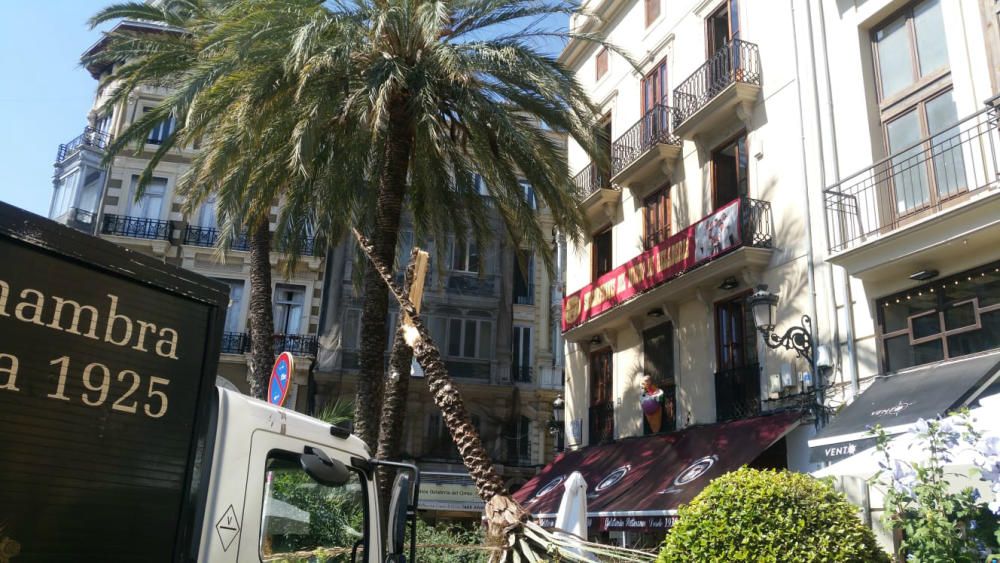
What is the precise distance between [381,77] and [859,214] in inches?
309

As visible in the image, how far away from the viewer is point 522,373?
31844mm

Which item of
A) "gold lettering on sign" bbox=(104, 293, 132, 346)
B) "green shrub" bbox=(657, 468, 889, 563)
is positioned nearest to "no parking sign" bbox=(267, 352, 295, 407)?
"green shrub" bbox=(657, 468, 889, 563)

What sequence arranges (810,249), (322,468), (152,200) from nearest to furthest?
(322,468), (810,249), (152,200)

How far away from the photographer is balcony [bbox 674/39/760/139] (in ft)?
51.4

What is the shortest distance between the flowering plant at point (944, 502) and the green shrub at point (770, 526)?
0.59m

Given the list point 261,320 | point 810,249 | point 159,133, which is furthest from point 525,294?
point 810,249

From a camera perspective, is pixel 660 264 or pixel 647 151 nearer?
pixel 660 264

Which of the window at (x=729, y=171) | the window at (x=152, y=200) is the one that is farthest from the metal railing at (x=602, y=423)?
A: the window at (x=152, y=200)

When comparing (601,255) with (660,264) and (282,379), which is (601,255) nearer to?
(660,264)

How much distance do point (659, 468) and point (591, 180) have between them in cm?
904

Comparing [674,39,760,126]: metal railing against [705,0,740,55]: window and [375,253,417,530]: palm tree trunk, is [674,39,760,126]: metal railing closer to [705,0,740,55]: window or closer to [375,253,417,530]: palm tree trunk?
[705,0,740,55]: window

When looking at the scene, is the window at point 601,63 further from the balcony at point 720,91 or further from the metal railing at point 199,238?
the metal railing at point 199,238

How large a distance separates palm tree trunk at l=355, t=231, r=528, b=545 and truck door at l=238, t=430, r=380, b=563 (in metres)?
3.38

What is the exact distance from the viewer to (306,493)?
496 centimetres
